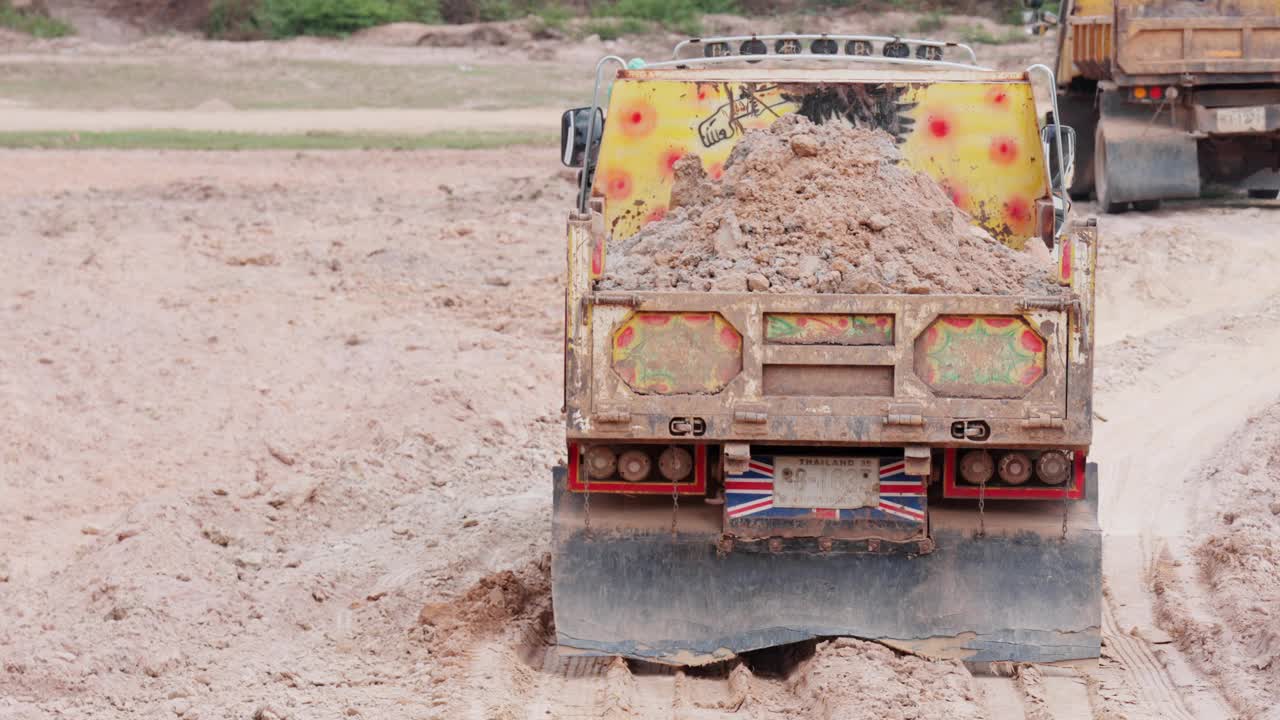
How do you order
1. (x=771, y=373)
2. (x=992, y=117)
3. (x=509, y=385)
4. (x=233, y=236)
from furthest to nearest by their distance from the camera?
(x=233, y=236) → (x=509, y=385) → (x=992, y=117) → (x=771, y=373)

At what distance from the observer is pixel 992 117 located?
26.0 feet

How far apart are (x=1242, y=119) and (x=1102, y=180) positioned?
1.60m

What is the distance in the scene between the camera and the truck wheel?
17.8 m

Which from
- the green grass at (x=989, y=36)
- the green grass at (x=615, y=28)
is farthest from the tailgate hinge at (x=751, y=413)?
the green grass at (x=615, y=28)

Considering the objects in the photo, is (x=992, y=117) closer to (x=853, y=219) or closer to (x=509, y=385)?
(x=853, y=219)

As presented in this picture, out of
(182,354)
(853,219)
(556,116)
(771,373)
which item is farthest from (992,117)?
(556,116)

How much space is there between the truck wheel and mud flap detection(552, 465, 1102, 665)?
1175 centimetres

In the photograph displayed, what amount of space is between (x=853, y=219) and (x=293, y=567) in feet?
10.5

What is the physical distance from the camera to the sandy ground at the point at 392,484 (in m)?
6.42

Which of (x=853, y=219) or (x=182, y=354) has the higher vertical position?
(x=853, y=219)

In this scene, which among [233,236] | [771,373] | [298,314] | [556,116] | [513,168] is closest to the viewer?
[771,373]

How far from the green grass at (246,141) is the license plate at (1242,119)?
11016 millimetres

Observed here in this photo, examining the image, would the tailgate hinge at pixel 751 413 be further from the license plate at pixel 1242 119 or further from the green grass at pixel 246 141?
the green grass at pixel 246 141

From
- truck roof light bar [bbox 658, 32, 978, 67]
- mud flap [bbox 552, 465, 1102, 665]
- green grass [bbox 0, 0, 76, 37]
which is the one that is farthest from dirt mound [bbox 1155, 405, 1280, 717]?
green grass [bbox 0, 0, 76, 37]
